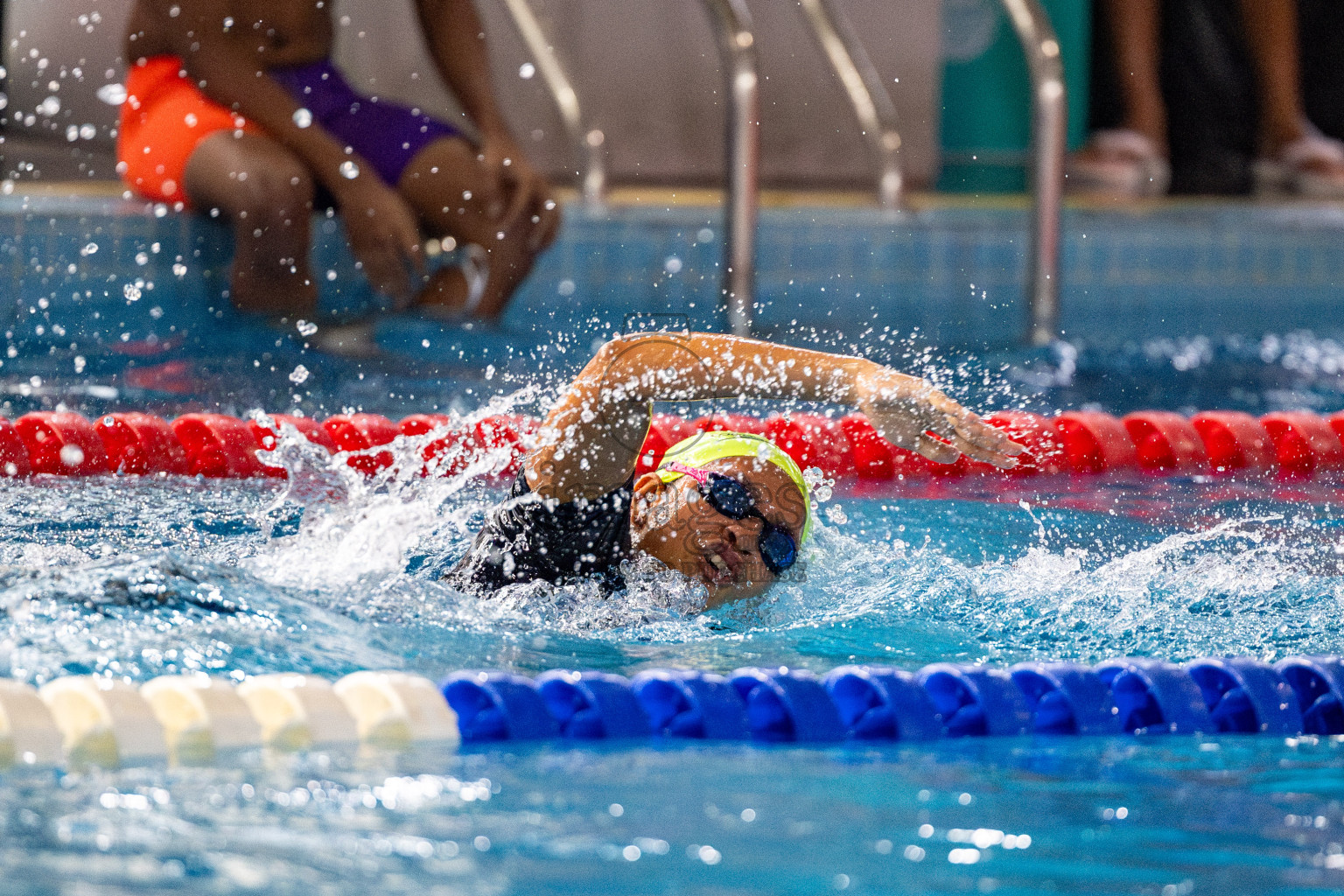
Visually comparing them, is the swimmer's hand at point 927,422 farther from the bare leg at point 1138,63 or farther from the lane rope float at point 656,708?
the bare leg at point 1138,63

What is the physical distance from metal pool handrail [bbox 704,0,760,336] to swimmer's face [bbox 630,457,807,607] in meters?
2.33

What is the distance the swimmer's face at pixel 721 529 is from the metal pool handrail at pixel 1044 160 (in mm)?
2959

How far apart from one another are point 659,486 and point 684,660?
384 millimetres

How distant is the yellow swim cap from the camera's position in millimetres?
2623

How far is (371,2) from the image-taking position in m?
7.16

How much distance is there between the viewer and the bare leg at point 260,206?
4.77 m

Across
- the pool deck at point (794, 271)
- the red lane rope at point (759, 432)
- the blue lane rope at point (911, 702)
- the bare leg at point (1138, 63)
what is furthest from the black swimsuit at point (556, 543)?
the bare leg at point (1138, 63)

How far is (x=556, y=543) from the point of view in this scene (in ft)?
8.37

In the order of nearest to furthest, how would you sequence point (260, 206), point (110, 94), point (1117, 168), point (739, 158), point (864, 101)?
point (260, 206), point (739, 158), point (864, 101), point (110, 94), point (1117, 168)

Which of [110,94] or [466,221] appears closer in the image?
[466,221]

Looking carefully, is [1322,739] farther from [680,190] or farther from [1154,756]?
[680,190]

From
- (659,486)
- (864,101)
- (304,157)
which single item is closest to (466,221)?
(304,157)

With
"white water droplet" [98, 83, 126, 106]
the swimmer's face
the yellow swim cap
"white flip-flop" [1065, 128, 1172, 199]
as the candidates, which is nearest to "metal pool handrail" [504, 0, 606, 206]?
"white water droplet" [98, 83, 126, 106]

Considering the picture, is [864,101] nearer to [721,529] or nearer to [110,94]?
[110,94]
